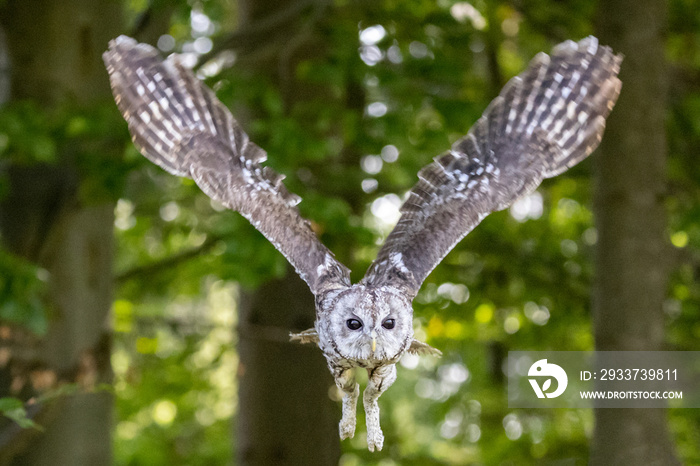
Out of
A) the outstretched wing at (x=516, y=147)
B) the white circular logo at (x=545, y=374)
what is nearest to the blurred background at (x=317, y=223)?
the white circular logo at (x=545, y=374)

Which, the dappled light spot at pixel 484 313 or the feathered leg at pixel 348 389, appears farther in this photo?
the dappled light spot at pixel 484 313

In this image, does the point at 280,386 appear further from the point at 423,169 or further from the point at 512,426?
the point at 423,169

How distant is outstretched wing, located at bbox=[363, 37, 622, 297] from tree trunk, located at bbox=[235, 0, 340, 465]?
2.60 metres

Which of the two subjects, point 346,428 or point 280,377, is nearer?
point 346,428

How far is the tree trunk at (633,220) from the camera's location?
482 cm

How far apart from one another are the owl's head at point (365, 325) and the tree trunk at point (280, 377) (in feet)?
11.1

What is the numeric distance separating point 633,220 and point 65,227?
12.9 feet

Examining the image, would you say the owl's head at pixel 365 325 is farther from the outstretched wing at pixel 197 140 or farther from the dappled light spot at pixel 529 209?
the dappled light spot at pixel 529 209

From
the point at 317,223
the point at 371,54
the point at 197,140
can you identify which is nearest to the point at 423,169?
the point at 197,140

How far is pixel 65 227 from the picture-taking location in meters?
5.89

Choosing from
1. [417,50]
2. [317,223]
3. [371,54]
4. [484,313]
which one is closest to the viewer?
[317,223]

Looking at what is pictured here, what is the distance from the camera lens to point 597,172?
5.16 meters

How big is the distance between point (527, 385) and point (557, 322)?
63cm

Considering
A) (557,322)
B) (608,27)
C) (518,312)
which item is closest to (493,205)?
(608,27)
